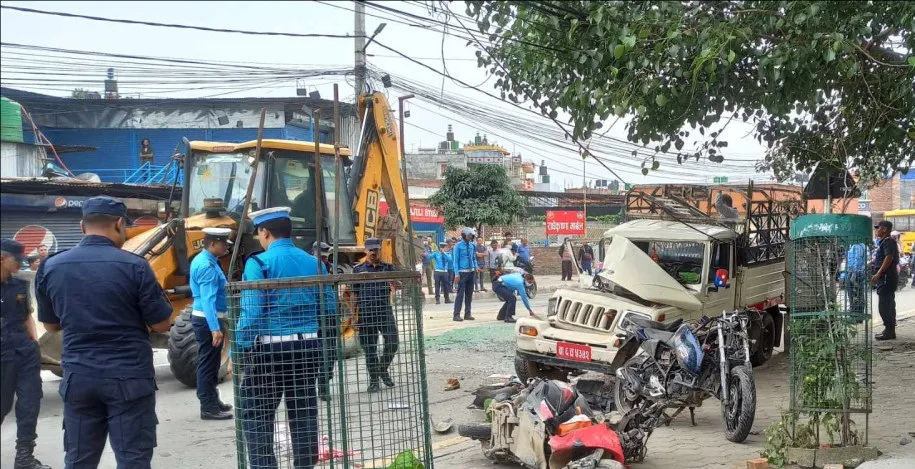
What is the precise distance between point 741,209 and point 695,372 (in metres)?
5.91

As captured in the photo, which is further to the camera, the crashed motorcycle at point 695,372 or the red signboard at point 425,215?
the red signboard at point 425,215

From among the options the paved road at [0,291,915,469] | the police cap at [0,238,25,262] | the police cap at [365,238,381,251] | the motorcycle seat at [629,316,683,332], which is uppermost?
the police cap at [0,238,25,262]

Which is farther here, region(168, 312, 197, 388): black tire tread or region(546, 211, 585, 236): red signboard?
region(546, 211, 585, 236): red signboard

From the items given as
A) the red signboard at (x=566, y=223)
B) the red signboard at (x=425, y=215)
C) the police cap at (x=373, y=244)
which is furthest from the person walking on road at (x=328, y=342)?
the red signboard at (x=566, y=223)

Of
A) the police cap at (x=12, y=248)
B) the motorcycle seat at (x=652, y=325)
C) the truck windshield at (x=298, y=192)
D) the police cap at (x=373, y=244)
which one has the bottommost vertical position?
the motorcycle seat at (x=652, y=325)

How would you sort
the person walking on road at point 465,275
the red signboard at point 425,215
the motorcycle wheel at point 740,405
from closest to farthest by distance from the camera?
1. the motorcycle wheel at point 740,405
2. the person walking on road at point 465,275
3. the red signboard at point 425,215

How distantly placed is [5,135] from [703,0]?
6.33 meters

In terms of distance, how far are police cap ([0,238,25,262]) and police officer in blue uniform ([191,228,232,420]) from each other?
3.92 meters

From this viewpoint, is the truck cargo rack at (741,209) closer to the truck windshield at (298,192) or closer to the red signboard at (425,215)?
the truck windshield at (298,192)

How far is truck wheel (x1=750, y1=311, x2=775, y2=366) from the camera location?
11.8m

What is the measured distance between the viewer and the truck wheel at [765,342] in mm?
11773

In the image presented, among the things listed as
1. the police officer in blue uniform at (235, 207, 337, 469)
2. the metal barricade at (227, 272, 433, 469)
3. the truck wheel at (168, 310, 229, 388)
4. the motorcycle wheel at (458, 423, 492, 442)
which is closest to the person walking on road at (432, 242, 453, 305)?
the truck wheel at (168, 310, 229, 388)

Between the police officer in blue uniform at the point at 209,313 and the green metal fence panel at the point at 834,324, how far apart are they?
5.10 metres

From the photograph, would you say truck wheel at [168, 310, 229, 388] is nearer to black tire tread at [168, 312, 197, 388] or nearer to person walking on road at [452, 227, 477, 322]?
black tire tread at [168, 312, 197, 388]
